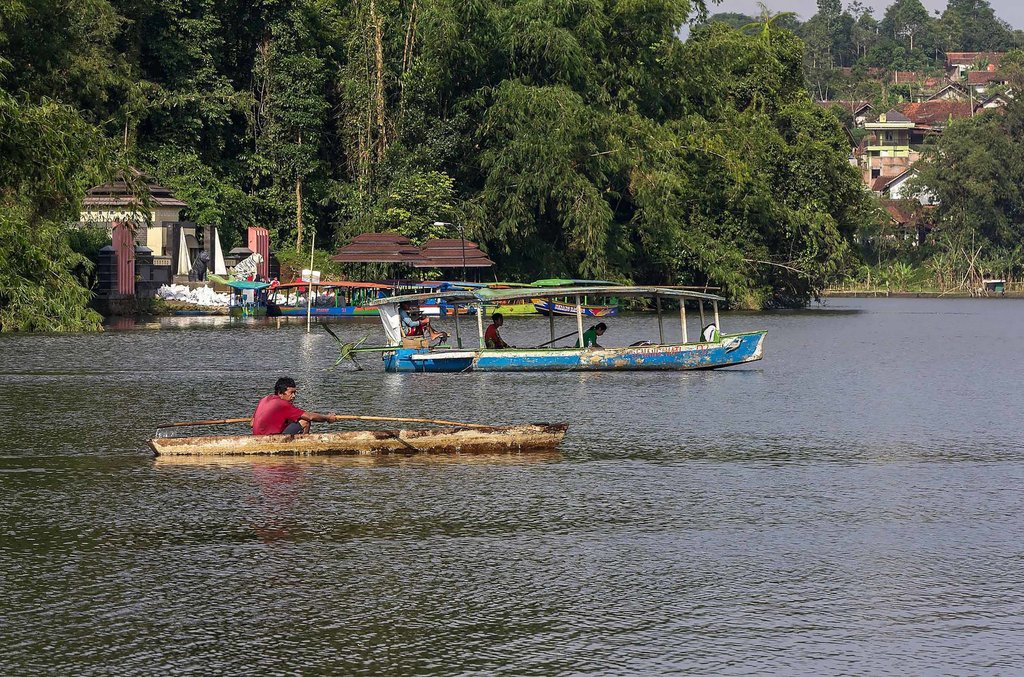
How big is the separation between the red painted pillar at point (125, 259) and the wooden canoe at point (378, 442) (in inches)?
1543

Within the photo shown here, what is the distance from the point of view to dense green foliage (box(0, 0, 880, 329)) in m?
67.2

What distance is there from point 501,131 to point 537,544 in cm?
5556

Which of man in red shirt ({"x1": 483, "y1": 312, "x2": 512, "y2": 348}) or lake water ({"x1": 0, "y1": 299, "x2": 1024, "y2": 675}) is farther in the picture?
man in red shirt ({"x1": 483, "y1": 312, "x2": 512, "y2": 348})

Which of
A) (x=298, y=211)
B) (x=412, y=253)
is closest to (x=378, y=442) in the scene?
(x=412, y=253)

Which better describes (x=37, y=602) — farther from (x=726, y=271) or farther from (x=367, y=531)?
(x=726, y=271)

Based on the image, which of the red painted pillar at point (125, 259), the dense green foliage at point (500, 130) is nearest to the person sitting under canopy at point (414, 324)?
the red painted pillar at point (125, 259)

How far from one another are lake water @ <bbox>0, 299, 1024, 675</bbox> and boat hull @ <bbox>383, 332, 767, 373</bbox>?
15.5 feet

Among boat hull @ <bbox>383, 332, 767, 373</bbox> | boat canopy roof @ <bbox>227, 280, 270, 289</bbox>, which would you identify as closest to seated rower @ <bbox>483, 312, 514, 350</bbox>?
boat hull @ <bbox>383, 332, 767, 373</bbox>

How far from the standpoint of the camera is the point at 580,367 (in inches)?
1342

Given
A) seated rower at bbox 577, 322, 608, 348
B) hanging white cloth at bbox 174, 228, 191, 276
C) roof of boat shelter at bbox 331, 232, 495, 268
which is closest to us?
seated rower at bbox 577, 322, 608, 348

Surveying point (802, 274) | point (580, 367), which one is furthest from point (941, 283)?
point (580, 367)

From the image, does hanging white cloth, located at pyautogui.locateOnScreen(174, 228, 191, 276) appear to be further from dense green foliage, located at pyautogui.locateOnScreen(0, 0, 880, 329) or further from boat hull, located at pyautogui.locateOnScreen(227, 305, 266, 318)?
boat hull, located at pyautogui.locateOnScreen(227, 305, 266, 318)

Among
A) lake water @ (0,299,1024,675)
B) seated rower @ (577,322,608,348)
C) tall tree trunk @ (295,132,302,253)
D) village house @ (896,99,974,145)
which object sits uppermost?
village house @ (896,99,974,145)

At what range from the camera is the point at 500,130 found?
6881 centimetres
